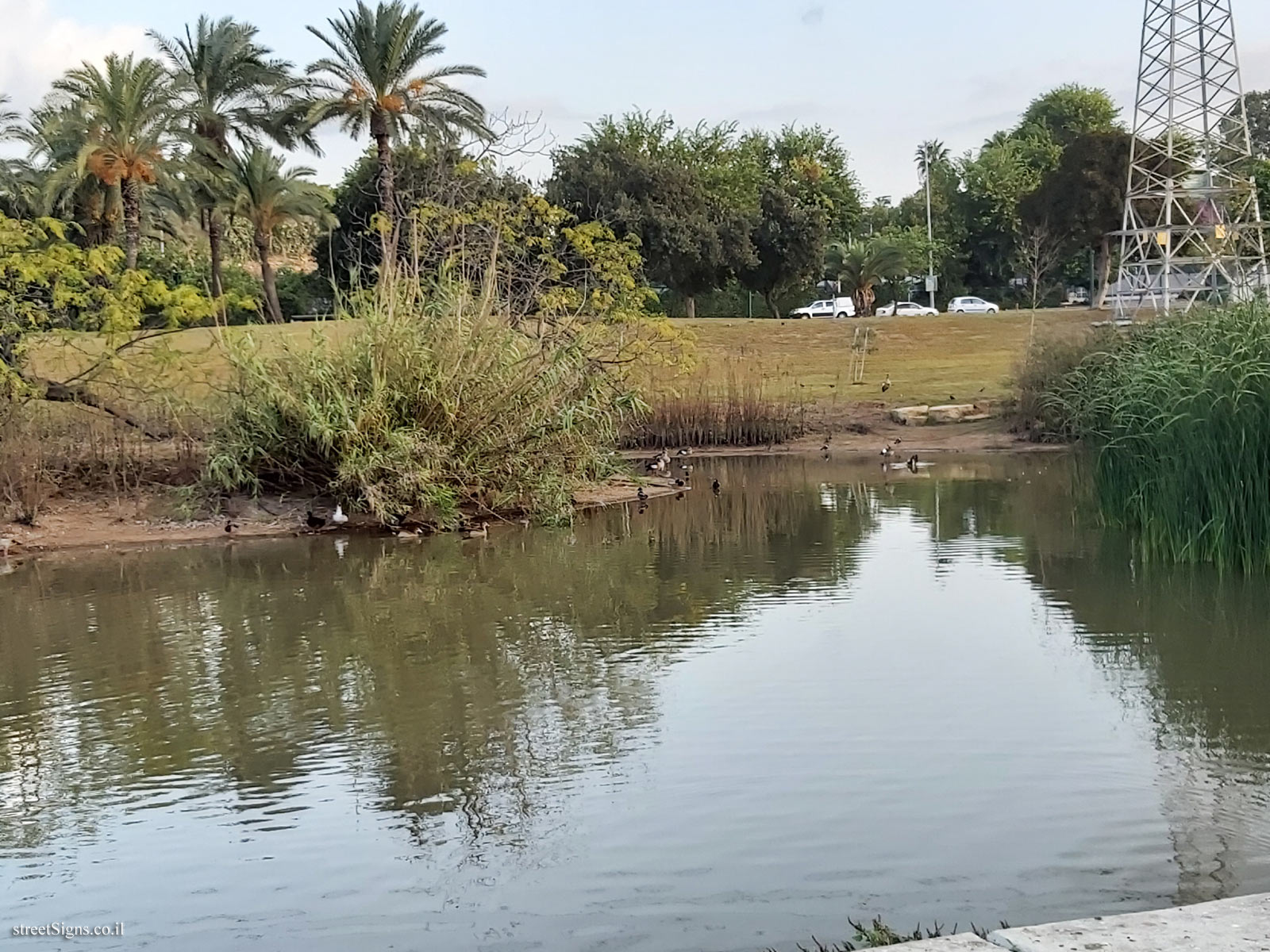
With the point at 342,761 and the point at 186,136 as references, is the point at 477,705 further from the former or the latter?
the point at 186,136

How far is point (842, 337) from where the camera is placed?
35844 millimetres

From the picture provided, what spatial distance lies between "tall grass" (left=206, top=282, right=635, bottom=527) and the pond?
93.2 inches

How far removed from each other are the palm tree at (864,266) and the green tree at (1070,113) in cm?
2512

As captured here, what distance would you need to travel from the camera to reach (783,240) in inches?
2125

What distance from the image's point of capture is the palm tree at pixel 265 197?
132 feet

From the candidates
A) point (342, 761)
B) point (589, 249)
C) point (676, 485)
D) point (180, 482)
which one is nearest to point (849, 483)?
point (676, 485)

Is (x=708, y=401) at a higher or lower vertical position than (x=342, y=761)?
higher

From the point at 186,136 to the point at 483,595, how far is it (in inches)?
1165

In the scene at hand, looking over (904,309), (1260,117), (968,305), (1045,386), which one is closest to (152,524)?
(1045,386)

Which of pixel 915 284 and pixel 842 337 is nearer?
pixel 842 337

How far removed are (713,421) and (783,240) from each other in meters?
31.1

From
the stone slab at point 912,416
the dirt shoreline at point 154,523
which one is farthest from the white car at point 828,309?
the dirt shoreline at point 154,523

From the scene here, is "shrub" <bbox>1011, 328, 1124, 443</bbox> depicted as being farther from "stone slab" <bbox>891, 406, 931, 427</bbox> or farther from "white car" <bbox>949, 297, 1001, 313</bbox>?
"white car" <bbox>949, 297, 1001, 313</bbox>

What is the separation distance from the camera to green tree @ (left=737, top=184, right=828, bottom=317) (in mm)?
53469
